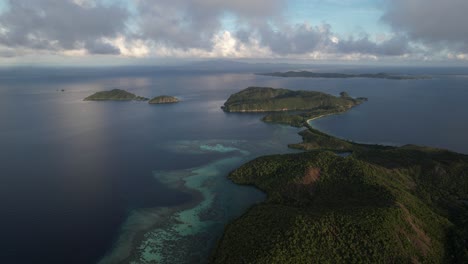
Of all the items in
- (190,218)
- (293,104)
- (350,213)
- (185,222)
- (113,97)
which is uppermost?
(113,97)

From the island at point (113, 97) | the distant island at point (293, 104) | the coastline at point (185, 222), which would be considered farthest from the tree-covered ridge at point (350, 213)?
the island at point (113, 97)

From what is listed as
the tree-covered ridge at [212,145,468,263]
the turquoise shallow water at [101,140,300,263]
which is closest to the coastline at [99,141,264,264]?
Result: the turquoise shallow water at [101,140,300,263]

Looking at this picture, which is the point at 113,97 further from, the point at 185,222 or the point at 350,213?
the point at 350,213

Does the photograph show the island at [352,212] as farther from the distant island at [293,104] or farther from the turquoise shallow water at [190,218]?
the distant island at [293,104]

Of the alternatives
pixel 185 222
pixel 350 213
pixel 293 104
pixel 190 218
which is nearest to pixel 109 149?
pixel 190 218

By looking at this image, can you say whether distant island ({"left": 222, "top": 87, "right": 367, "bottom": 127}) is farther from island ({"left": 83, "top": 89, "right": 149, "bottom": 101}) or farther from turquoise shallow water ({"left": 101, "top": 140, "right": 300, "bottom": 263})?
turquoise shallow water ({"left": 101, "top": 140, "right": 300, "bottom": 263})

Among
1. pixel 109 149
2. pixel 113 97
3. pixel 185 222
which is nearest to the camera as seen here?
pixel 185 222

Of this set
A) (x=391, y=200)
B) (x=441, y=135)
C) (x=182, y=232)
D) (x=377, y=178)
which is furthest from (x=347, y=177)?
(x=441, y=135)
